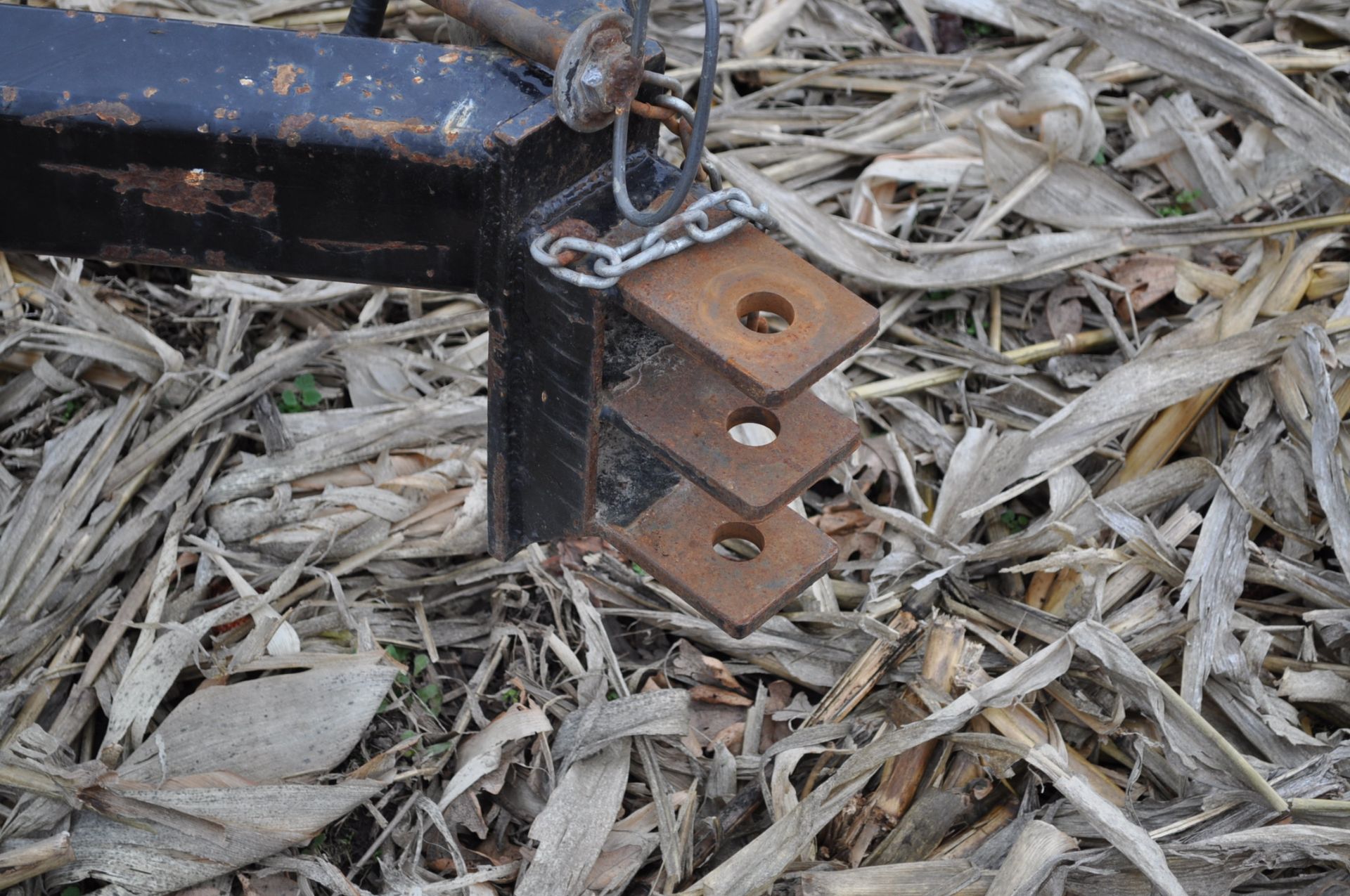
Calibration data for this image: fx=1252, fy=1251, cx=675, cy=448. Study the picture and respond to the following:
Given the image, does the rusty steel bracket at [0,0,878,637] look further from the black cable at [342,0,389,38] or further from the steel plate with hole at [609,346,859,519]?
the black cable at [342,0,389,38]

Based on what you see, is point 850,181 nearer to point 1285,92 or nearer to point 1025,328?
Answer: point 1025,328

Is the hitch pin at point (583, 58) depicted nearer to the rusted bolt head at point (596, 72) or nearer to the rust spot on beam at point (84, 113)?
the rusted bolt head at point (596, 72)

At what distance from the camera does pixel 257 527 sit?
240 cm

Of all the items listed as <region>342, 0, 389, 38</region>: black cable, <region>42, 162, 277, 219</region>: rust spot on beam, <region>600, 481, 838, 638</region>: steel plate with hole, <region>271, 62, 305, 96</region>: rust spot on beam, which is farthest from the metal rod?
<region>600, 481, 838, 638</region>: steel plate with hole

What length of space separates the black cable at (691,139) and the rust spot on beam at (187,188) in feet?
1.36

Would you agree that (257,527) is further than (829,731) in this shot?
A: Yes

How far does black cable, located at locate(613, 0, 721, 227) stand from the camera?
1.33m

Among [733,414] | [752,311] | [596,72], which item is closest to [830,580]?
[733,414]

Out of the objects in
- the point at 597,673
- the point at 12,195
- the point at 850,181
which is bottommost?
the point at 597,673

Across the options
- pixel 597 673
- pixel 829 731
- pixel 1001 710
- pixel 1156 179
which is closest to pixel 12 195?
pixel 597 673

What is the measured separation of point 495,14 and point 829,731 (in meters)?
1.22

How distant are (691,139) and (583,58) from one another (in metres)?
0.15

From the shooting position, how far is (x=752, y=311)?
4.96 feet

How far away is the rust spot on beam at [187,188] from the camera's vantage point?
1466 mm
